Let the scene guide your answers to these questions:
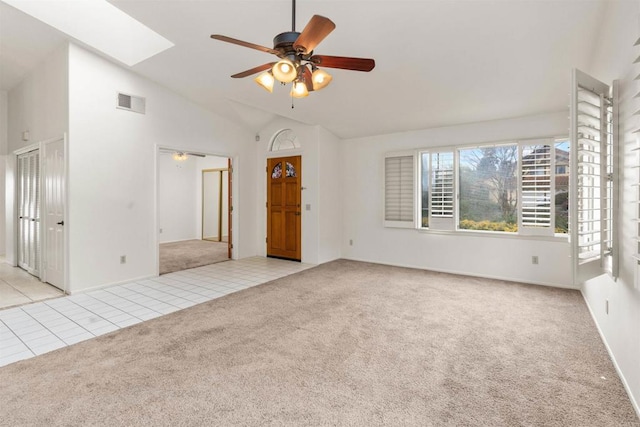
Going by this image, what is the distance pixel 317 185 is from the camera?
5.78 metres

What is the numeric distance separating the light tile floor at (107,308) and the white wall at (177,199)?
11.9 ft

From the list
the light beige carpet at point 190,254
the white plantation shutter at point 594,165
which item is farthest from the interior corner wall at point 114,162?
the white plantation shutter at point 594,165

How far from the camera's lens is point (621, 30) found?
2.18m

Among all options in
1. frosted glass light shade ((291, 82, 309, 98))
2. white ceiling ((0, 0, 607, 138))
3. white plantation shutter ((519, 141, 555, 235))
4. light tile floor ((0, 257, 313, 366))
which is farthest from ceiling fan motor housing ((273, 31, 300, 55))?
white plantation shutter ((519, 141, 555, 235))

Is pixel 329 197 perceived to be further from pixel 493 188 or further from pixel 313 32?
pixel 313 32

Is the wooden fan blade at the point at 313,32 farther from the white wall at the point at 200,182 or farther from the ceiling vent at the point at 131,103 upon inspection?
the white wall at the point at 200,182

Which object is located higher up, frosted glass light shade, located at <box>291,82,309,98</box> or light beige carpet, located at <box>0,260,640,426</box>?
frosted glass light shade, located at <box>291,82,309,98</box>

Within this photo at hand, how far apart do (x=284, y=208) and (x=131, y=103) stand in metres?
3.11

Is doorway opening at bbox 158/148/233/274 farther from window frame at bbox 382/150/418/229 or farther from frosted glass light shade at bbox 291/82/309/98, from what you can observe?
frosted glass light shade at bbox 291/82/309/98

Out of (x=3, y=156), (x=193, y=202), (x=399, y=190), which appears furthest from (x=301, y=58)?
(x=193, y=202)

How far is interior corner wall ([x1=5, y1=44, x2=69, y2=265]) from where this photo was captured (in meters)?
4.06

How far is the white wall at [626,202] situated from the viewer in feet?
6.08

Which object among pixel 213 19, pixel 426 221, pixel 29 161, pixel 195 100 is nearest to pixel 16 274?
pixel 29 161

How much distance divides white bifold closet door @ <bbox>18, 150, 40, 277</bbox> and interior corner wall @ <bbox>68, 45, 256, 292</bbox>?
137 centimetres
